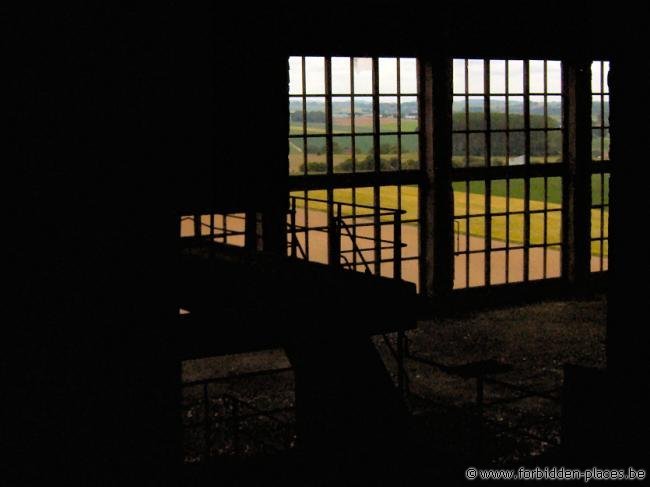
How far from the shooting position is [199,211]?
10.3m

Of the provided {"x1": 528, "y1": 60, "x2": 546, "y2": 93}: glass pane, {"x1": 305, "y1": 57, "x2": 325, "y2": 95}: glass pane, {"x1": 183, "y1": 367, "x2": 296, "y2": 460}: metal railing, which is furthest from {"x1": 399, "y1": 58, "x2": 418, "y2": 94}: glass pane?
{"x1": 183, "y1": 367, "x2": 296, "y2": 460}: metal railing

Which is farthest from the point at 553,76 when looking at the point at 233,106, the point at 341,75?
the point at 233,106

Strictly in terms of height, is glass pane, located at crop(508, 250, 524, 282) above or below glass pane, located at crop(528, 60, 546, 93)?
below

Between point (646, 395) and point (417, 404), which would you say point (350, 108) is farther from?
point (646, 395)

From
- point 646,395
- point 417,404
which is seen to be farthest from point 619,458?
point 417,404

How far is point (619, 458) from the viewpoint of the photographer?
6613mm

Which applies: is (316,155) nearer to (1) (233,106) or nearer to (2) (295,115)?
A: (2) (295,115)

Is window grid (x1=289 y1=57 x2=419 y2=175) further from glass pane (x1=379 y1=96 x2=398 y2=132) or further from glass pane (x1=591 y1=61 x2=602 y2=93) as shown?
glass pane (x1=591 y1=61 x2=602 y2=93)

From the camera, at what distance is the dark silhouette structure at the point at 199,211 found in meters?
2.00

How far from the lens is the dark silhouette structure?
200 cm

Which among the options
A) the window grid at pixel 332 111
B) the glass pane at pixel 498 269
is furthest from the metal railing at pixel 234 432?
the glass pane at pixel 498 269

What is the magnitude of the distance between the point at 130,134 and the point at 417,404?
930 cm

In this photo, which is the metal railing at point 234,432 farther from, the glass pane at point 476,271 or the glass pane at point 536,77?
the glass pane at point 476,271

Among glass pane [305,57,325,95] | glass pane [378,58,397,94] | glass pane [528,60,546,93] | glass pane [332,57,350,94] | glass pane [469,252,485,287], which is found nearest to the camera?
glass pane [305,57,325,95]
